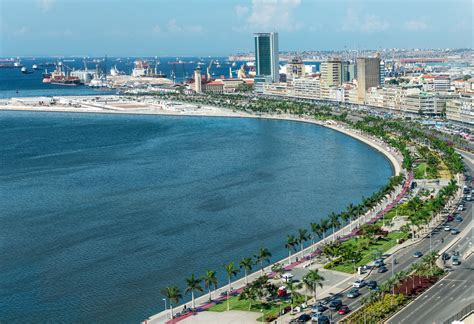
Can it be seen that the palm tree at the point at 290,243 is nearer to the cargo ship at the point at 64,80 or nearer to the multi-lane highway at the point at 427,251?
the multi-lane highway at the point at 427,251

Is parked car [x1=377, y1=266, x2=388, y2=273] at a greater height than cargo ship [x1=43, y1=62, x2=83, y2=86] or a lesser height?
lesser

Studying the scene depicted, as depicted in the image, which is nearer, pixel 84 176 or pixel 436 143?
pixel 84 176

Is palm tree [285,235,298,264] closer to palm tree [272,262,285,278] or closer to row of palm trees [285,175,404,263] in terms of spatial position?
row of palm trees [285,175,404,263]

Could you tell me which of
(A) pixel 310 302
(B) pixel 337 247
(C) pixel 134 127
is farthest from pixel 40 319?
(C) pixel 134 127

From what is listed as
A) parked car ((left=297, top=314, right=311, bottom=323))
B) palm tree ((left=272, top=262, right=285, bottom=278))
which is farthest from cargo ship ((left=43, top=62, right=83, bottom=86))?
parked car ((left=297, top=314, right=311, bottom=323))

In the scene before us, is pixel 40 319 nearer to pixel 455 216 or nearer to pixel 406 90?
pixel 455 216

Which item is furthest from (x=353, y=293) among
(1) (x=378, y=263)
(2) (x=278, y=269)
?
(2) (x=278, y=269)
